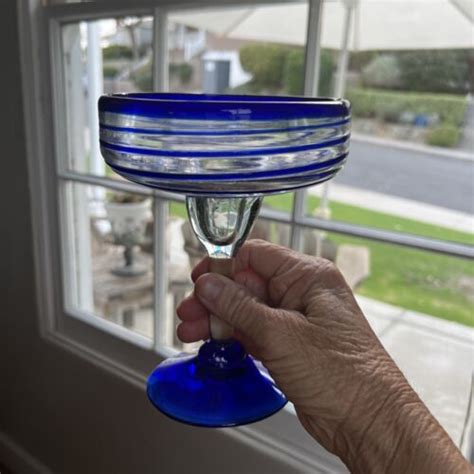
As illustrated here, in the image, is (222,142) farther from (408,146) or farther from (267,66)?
(408,146)

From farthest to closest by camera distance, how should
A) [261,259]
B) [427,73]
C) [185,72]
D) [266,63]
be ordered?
[427,73], [266,63], [185,72], [261,259]

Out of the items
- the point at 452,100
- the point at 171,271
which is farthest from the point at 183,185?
the point at 452,100

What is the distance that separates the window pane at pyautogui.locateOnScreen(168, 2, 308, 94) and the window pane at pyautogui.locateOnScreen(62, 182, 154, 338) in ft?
1.15

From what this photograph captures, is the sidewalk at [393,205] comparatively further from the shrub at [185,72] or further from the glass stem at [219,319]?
the glass stem at [219,319]

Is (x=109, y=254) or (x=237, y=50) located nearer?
(x=109, y=254)

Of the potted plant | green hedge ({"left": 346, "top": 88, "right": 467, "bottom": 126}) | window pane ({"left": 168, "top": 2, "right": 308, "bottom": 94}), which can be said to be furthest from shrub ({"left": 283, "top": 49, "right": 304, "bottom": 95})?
the potted plant

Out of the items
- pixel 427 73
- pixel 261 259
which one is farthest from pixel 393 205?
pixel 261 259

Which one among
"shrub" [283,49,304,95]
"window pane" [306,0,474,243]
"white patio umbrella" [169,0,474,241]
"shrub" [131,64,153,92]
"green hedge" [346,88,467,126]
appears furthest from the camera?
"green hedge" [346,88,467,126]

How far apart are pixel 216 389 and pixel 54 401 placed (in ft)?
2.97

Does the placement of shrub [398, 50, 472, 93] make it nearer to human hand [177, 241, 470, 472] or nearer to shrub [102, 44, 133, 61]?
shrub [102, 44, 133, 61]

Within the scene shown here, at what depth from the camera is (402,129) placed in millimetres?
3611

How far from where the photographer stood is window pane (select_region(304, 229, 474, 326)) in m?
2.90

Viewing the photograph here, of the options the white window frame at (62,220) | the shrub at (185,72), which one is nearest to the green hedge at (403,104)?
the shrub at (185,72)

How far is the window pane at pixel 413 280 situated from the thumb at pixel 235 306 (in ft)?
7.40
